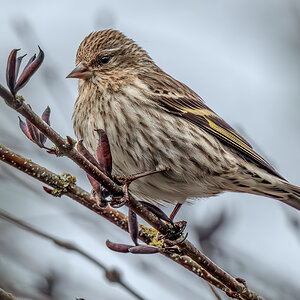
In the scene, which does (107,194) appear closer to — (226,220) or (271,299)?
(226,220)

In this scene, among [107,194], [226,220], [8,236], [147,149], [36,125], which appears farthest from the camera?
[8,236]

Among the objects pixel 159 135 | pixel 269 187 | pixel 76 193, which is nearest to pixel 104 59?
pixel 159 135

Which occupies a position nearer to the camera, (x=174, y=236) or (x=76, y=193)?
(x=76, y=193)

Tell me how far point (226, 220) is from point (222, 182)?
0.77m

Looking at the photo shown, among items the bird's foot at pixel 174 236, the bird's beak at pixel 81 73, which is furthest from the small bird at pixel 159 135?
the bird's foot at pixel 174 236

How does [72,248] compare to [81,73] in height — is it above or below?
below

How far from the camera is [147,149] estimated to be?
3.83 meters

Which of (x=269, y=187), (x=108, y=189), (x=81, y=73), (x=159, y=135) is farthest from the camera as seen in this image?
(x=81, y=73)

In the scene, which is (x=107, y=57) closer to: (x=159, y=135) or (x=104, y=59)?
(x=104, y=59)

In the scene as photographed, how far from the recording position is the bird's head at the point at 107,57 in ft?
14.8

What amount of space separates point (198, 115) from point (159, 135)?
0.85 m

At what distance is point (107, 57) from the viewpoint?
4.77m

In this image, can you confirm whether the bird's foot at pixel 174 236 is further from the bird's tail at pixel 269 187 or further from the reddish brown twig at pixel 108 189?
the bird's tail at pixel 269 187

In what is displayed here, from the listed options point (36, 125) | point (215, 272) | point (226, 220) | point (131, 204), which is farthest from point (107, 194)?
point (226, 220)
